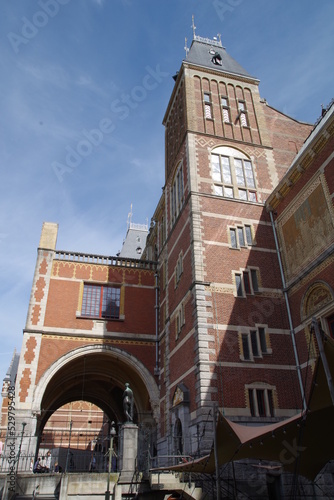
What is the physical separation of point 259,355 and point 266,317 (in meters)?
1.82

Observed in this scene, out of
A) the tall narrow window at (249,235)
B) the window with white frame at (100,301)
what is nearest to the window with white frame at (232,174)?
the tall narrow window at (249,235)

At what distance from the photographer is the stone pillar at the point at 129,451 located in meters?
14.9

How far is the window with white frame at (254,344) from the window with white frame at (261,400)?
4.04ft

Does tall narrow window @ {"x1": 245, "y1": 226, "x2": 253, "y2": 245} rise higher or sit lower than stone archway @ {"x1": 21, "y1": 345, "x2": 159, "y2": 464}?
higher

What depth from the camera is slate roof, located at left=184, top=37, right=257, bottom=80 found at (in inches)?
A: 1059

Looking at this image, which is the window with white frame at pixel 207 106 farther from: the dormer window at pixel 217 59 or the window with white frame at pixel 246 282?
the window with white frame at pixel 246 282

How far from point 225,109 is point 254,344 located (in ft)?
47.3

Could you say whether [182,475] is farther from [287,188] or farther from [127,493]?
[287,188]

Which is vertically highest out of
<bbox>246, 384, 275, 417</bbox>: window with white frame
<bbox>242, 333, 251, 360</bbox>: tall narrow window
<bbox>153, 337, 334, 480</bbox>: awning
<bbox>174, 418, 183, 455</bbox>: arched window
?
<bbox>242, 333, 251, 360</bbox>: tall narrow window

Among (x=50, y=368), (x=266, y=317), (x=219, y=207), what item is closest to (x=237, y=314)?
(x=266, y=317)

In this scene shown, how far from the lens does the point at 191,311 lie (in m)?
18.8

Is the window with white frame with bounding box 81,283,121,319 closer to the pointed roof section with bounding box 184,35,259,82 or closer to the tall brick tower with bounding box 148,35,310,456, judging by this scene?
the tall brick tower with bounding box 148,35,310,456

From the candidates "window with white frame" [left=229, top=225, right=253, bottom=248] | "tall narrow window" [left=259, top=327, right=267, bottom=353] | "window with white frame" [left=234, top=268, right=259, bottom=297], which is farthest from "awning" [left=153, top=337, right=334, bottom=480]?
"window with white frame" [left=229, top=225, right=253, bottom=248]

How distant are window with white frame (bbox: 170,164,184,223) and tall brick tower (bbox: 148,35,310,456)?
6 centimetres
